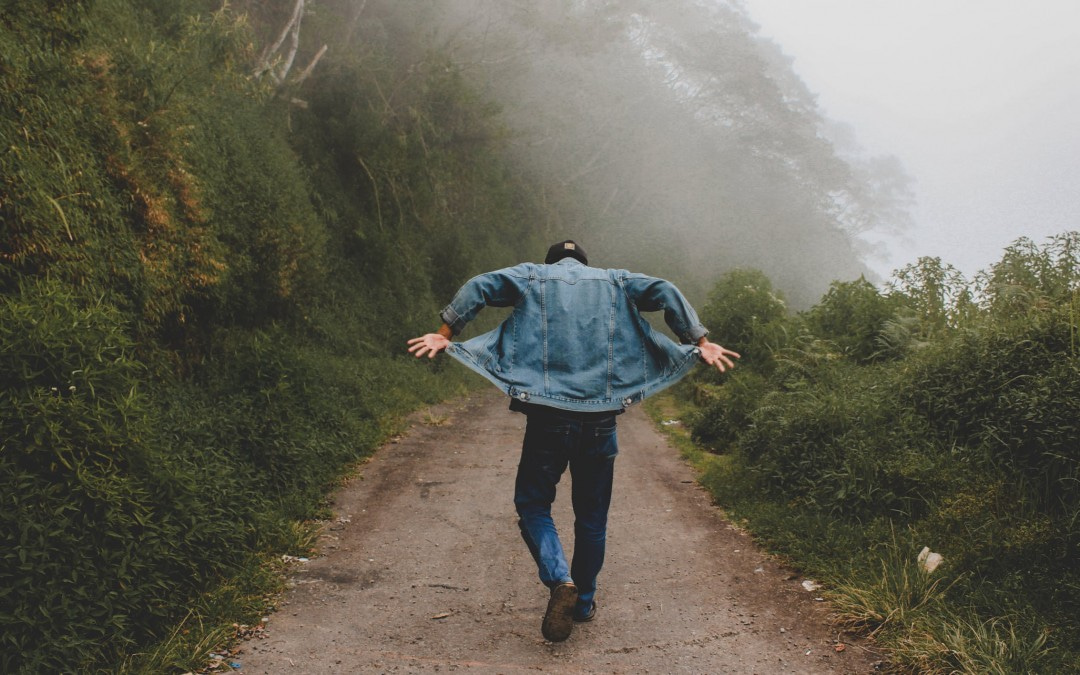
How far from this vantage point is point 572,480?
354cm

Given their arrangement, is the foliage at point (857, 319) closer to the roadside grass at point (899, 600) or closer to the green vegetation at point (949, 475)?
the green vegetation at point (949, 475)

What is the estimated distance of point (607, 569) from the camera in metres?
4.66

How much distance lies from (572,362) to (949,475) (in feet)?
9.86

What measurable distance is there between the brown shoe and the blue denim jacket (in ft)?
2.90

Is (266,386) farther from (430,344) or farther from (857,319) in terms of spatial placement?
(857,319)

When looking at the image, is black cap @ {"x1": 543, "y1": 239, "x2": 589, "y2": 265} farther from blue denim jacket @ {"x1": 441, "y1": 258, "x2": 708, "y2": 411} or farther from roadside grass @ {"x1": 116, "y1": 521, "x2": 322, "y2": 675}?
roadside grass @ {"x1": 116, "y1": 521, "x2": 322, "y2": 675}

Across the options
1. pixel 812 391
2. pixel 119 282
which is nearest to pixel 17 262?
pixel 119 282

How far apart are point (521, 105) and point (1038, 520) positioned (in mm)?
21586

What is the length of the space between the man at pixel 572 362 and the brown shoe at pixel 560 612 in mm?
12

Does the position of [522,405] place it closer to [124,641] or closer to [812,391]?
[124,641]

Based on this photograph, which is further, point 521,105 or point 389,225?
point 521,105

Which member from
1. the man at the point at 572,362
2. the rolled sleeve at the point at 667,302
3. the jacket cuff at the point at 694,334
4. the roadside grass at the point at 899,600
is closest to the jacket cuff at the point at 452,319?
the man at the point at 572,362

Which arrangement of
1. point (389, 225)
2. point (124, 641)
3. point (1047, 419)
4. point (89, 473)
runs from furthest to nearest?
point (389, 225) → point (1047, 419) → point (89, 473) → point (124, 641)

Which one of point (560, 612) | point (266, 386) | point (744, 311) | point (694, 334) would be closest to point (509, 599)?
point (560, 612)
